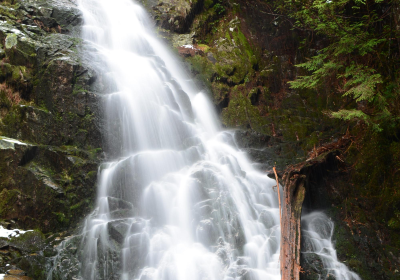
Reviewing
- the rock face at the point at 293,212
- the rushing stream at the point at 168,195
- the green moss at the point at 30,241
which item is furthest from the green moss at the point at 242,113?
the green moss at the point at 30,241

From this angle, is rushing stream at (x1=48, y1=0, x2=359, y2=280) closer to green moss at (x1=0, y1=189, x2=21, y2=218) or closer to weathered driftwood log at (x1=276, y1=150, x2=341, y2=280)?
weathered driftwood log at (x1=276, y1=150, x2=341, y2=280)

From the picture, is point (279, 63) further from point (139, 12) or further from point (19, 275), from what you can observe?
point (19, 275)

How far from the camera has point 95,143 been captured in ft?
26.0

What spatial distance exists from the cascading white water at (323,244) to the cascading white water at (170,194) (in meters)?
0.70

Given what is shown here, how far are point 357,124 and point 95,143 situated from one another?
7483 mm

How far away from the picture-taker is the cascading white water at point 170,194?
5.95m

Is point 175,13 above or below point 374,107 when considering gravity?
above

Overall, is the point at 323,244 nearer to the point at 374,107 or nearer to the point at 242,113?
the point at 374,107

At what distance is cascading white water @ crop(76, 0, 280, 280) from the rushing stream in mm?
24

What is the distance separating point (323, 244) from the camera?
6211 mm

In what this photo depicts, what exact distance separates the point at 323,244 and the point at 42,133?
7.72 m

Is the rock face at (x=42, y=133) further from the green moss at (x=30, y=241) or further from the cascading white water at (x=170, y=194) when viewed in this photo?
the cascading white water at (x=170, y=194)

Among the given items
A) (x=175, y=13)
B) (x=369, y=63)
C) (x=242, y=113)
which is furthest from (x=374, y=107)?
(x=175, y=13)

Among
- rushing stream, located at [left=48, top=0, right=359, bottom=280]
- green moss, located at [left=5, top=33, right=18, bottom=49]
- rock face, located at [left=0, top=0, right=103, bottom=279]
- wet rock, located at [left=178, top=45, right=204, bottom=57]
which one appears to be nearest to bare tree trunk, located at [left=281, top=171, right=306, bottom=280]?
rushing stream, located at [left=48, top=0, right=359, bottom=280]
